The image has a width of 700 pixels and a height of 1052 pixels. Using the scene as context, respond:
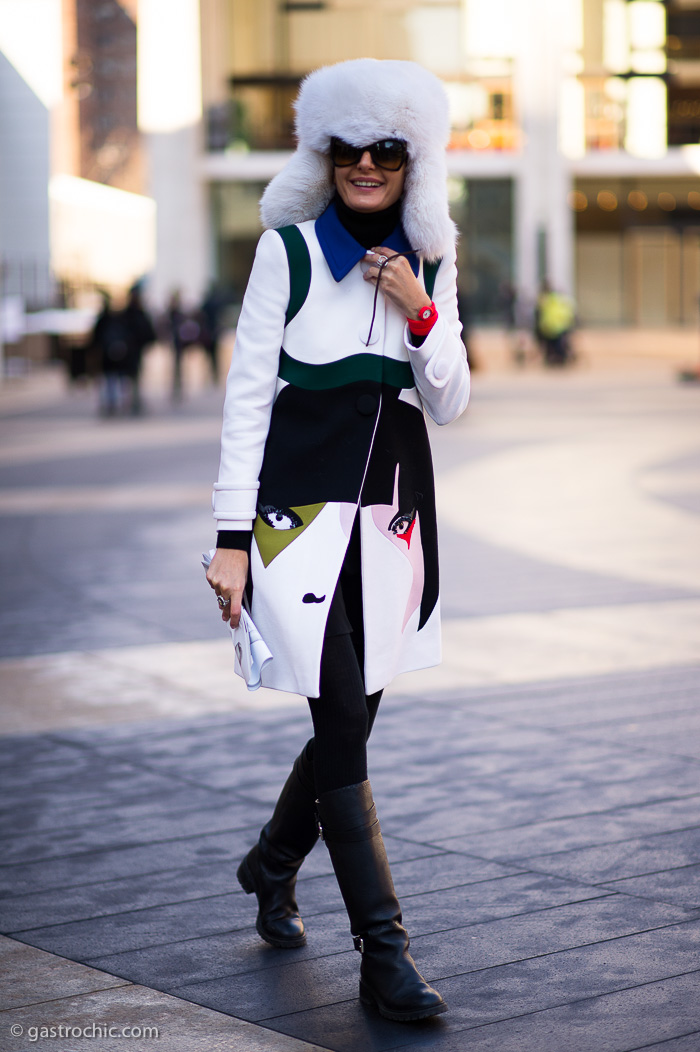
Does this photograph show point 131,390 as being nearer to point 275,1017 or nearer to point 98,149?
point 275,1017

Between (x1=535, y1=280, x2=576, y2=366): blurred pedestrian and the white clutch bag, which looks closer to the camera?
the white clutch bag

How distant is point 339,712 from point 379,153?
114cm

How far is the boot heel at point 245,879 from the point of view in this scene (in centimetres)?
337

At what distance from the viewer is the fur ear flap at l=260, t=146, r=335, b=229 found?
313cm

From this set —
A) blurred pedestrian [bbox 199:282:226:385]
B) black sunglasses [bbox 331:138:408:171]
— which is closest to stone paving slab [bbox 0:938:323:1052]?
black sunglasses [bbox 331:138:408:171]

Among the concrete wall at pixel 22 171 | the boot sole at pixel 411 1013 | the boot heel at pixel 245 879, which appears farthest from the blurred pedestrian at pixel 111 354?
the concrete wall at pixel 22 171

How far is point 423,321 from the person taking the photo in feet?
9.81

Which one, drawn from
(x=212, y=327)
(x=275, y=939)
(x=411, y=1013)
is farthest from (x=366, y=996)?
(x=212, y=327)

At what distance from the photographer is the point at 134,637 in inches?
268

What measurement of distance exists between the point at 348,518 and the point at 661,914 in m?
1.21

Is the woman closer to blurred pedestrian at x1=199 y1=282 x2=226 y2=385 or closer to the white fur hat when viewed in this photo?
the white fur hat

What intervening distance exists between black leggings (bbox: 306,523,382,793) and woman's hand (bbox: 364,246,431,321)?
23.1 inches

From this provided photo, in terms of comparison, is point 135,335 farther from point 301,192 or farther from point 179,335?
point 301,192

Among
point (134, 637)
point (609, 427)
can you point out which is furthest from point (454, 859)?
point (609, 427)
